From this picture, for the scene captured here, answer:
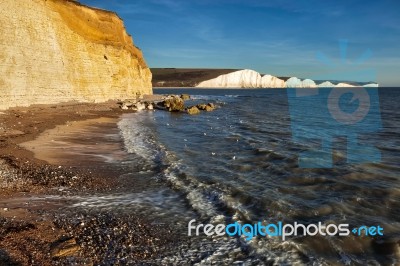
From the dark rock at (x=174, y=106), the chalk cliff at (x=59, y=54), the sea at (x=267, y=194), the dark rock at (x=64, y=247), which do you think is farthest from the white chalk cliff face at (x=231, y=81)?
the dark rock at (x=64, y=247)

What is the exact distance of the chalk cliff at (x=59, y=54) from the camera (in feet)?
71.4

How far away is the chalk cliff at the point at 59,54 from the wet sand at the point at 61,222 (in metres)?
11.4

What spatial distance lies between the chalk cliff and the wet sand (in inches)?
450

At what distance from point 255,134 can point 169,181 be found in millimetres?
11380

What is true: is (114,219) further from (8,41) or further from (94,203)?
(8,41)

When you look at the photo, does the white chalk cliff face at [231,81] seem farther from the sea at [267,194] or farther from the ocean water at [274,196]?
the ocean water at [274,196]

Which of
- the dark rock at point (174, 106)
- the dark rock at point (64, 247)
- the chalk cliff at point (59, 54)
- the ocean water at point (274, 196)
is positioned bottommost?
the ocean water at point (274, 196)

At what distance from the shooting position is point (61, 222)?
6.40 meters

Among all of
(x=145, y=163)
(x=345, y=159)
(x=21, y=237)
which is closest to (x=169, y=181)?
(x=145, y=163)

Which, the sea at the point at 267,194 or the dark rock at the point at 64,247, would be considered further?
the sea at the point at 267,194

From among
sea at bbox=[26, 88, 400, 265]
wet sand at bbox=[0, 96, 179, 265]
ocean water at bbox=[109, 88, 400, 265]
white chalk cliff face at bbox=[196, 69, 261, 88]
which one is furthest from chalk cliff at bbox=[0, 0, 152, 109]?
white chalk cliff face at bbox=[196, 69, 261, 88]

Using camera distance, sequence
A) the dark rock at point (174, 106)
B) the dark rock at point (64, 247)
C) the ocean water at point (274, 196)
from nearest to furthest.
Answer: the dark rock at point (64, 247)
the ocean water at point (274, 196)
the dark rock at point (174, 106)

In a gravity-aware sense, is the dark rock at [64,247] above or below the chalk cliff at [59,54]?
below

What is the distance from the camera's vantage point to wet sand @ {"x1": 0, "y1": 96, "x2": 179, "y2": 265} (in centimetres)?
521
